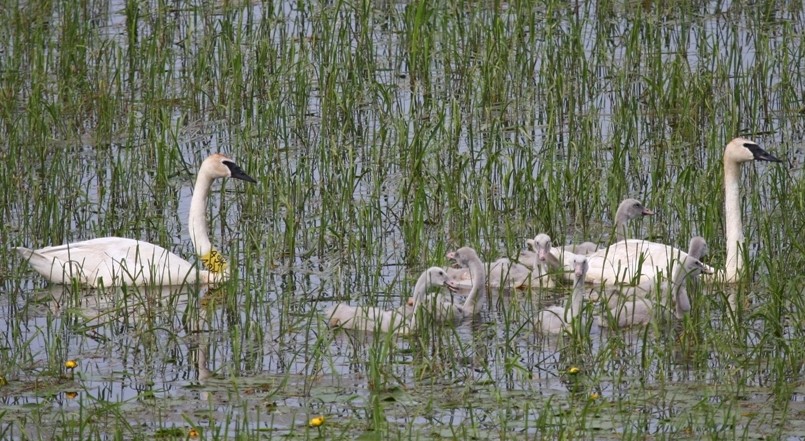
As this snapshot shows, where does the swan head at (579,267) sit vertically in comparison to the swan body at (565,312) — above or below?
above

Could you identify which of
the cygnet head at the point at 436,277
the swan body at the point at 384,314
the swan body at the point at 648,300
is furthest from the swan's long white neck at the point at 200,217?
the swan body at the point at 648,300

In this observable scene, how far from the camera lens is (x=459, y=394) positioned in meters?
7.94

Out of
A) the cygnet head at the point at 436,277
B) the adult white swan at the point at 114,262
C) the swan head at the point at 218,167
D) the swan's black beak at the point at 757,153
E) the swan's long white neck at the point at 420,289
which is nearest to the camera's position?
the swan's long white neck at the point at 420,289

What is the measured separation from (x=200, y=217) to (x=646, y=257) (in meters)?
2.94

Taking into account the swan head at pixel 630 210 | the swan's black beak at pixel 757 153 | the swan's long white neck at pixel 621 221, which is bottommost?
the swan's long white neck at pixel 621 221

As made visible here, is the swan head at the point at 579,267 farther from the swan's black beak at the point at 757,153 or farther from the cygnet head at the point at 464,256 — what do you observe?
the swan's black beak at the point at 757,153

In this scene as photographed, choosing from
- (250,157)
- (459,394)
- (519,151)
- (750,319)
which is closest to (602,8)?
(519,151)

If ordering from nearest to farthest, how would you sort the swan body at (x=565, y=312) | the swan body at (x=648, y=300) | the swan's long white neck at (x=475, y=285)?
the swan body at (x=565, y=312)
the swan body at (x=648, y=300)
the swan's long white neck at (x=475, y=285)

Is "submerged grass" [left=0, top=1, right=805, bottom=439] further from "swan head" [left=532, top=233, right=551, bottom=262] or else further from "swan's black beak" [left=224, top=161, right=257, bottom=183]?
"swan head" [left=532, top=233, right=551, bottom=262]

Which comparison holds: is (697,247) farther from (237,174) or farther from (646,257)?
(237,174)

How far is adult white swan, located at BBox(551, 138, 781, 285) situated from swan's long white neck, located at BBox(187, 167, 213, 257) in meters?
2.29

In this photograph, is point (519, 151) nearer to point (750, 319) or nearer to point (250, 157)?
point (250, 157)

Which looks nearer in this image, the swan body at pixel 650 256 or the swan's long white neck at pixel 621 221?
the swan body at pixel 650 256

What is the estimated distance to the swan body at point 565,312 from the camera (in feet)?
29.2
